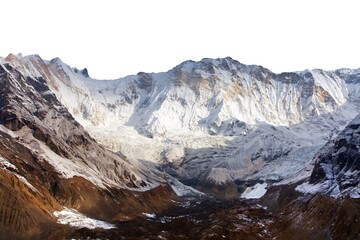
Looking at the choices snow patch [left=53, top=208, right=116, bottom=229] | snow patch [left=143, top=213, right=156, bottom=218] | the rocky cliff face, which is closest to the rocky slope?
snow patch [left=53, top=208, right=116, bottom=229]

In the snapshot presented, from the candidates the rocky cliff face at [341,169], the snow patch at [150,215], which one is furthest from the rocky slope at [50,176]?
the rocky cliff face at [341,169]

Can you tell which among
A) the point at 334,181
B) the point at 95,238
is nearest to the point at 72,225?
the point at 95,238

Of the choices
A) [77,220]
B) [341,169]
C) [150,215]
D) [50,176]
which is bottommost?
[150,215]

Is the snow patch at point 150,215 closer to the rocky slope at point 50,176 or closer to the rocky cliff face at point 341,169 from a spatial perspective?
the rocky slope at point 50,176

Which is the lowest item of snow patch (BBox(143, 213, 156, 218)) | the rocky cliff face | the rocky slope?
snow patch (BBox(143, 213, 156, 218))

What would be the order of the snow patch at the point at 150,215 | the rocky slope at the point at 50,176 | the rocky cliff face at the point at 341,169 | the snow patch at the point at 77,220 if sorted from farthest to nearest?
the snow patch at the point at 150,215 < the rocky cliff face at the point at 341,169 < the snow patch at the point at 77,220 < the rocky slope at the point at 50,176

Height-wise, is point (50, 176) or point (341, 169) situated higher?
point (50, 176)

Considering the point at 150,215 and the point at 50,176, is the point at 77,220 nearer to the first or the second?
the point at 50,176

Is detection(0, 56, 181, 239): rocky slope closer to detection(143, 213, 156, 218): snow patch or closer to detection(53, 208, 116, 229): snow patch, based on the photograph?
detection(53, 208, 116, 229): snow patch

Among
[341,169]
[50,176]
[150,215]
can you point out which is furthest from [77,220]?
[341,169]
